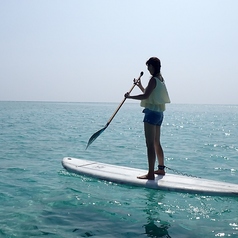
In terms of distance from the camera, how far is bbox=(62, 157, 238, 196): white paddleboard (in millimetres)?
6078

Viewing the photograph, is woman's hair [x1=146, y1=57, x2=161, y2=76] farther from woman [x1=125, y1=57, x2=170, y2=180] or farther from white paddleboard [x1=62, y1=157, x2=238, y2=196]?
white paddleboard [x1=62, y1=157, x2=238, y2=196]

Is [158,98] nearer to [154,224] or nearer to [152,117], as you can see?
[152,117]

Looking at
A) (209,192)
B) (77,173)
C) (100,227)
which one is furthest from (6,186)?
(209,192)

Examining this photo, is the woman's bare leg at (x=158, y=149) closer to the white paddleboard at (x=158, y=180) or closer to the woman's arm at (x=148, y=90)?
the white paddleboard at (x=158, y=180)

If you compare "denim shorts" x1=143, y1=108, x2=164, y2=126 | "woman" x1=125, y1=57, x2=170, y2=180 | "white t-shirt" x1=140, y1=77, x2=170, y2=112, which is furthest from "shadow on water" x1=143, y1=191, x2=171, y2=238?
"white t-shirt" x1=140, y1=77, x2=170, y2=112

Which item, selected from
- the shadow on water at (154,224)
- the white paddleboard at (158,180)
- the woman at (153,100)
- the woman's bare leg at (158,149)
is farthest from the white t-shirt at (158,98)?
the shadow on water at (154,224)

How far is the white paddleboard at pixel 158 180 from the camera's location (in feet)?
19.9

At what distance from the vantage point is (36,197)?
6168 millimetres

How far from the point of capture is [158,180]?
6.58 metres

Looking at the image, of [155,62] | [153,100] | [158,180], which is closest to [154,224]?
[158,180]

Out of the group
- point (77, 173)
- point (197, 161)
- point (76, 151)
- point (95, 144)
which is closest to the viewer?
point (77, 173)

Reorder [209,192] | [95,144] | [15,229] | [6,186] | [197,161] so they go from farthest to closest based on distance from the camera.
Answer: [95,144]
[197,161]
[6,186]
[209,192]
[15,229]

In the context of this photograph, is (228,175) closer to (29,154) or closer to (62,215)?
(62,215)

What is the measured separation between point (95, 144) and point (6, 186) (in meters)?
8.18
